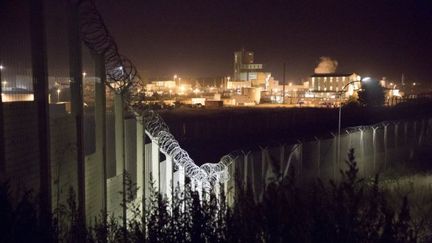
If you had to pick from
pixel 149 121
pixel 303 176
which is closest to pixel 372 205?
pixel 149 121

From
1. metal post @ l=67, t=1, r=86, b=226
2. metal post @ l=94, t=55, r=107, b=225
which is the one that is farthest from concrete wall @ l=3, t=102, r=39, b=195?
metal post @ l=94, t=55, r=107, b=225

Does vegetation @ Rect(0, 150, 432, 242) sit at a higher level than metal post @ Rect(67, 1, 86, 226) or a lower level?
lower

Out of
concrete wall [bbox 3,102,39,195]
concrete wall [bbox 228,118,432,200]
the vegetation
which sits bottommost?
concrete wall [bbox 228,118,432,200]

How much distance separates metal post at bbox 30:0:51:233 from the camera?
536 centimetres

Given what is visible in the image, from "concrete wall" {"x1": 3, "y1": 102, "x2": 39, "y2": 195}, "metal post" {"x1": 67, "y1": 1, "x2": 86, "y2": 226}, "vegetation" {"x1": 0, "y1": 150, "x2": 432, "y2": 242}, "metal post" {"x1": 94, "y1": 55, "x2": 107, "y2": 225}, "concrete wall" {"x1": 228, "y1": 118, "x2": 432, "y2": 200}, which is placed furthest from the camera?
"concrete wall" {"x1": 228, "y1": 118, "x2": 432, "y2": 200}

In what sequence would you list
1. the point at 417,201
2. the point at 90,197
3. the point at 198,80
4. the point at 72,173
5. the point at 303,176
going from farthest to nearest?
the point at 198,80, the point at 303,176, the point at 417,201, the point at 90,197, the point at 72,173

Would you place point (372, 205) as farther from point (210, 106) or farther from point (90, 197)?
point (210, 106)

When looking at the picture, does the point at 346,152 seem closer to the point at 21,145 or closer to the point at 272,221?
the point at 21,145

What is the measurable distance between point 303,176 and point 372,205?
33.3ft

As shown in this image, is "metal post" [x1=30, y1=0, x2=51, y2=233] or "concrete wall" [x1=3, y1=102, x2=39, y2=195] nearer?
"concrete wall" [x1=3, y1=102, x2=39, y2=195]

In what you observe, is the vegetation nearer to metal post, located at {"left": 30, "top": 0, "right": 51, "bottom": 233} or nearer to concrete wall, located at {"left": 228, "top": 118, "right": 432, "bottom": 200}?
metal post, located at {"left": 30, "top": 0, "right": 51, "bottom": 233}

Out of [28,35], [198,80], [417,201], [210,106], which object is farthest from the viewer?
[198,80]

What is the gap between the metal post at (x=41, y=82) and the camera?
5355 millimetres

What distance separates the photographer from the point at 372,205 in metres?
4.00
